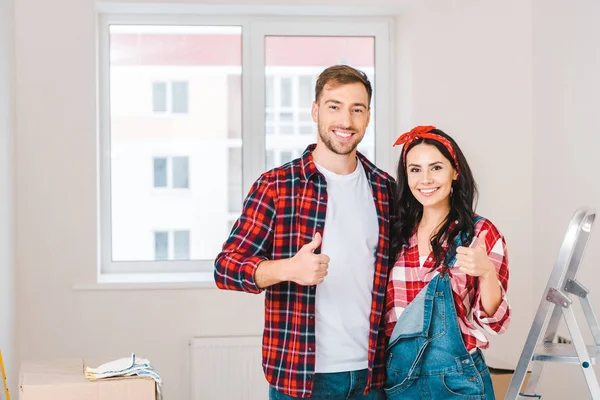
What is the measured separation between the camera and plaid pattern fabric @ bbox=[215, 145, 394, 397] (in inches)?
73.5

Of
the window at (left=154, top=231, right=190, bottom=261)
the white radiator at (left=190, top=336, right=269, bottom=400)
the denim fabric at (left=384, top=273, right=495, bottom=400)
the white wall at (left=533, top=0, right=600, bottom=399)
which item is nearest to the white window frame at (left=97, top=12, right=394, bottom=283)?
the window at (left=154, top=231, right=190, bottom=261)

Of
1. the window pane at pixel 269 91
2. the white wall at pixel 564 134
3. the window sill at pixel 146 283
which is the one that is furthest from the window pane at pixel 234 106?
the white wall at pixel 564 134

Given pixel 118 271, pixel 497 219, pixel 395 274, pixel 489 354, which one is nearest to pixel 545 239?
pixel 497 219

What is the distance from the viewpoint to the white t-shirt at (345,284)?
1.90 meters

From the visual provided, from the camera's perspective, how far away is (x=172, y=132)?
359 centimetres

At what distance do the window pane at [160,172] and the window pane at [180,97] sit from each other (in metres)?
0.24

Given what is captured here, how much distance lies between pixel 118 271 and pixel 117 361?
1.35 meters

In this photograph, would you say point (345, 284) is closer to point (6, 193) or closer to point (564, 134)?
point (564, 134)

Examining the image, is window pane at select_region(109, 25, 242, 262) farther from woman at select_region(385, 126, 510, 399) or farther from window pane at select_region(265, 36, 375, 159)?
woman at select_region(385, 126, 510, 399)

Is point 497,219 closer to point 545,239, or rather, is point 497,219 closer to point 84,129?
point 545,239

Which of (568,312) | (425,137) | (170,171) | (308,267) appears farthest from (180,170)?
(568,312)

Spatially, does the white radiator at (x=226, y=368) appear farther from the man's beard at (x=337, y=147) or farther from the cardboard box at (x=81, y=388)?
the man's beard at (x=337, y=147)

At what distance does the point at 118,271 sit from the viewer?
3549 mm

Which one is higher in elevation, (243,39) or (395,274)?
(243,39)
